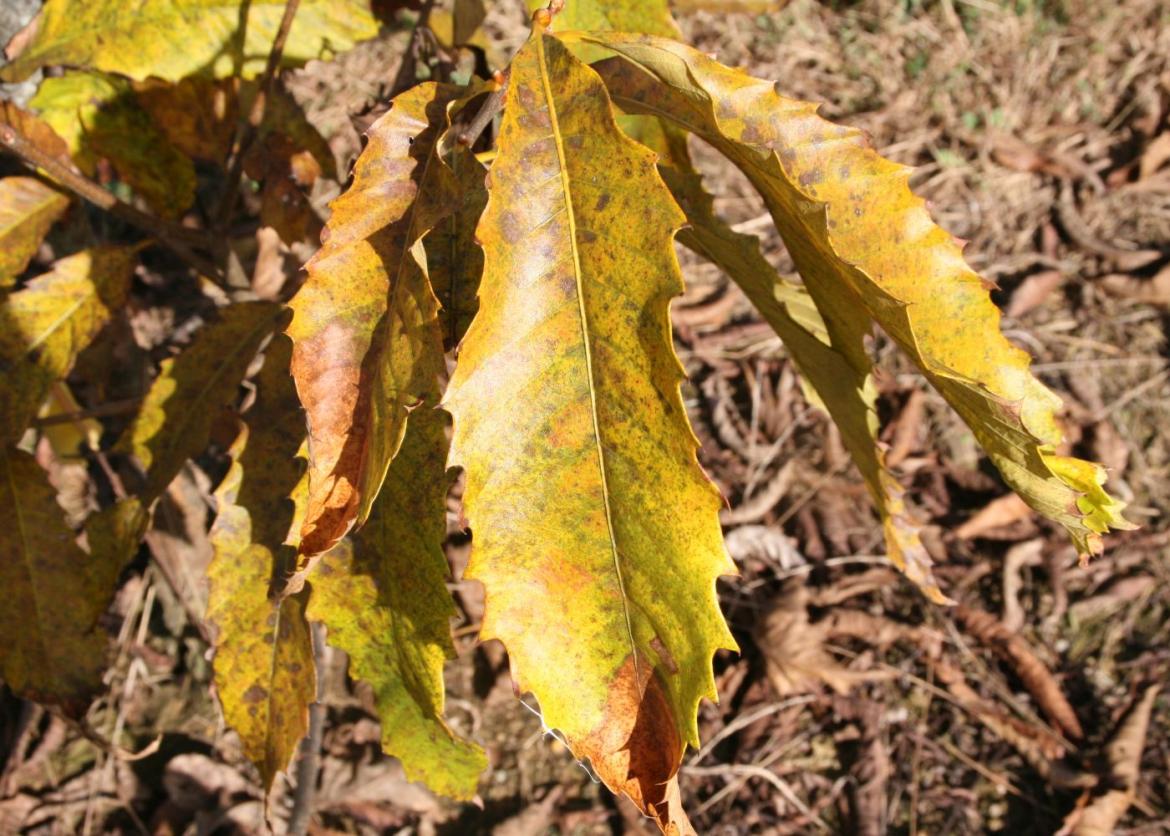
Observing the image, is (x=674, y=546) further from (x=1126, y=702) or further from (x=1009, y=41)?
(x=1009, y=41)

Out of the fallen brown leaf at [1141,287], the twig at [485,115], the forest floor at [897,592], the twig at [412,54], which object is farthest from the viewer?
the fallen brown leaf at [1141,287]

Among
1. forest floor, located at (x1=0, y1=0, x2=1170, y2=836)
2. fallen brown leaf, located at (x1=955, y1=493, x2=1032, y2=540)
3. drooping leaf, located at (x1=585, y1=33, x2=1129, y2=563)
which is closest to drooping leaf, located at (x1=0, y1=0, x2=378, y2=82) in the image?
drooping leaf, located at (x1=585, y1=33, x2=1129, y2=563)

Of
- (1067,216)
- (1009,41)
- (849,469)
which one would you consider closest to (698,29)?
(1009,41)

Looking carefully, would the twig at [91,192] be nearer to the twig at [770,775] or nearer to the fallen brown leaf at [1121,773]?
the twig at [770,775]

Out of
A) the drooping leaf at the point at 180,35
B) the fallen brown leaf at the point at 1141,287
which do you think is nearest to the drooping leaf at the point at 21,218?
the drooping leaf at the point at 180,35

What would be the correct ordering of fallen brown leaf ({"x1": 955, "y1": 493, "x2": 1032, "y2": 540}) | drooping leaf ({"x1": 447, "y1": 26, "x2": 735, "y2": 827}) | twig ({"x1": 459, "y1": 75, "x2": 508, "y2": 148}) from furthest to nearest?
fallen brown leaf ({"x1": 955, "y1": 493, "x2": 1032, "y2": 540}), twig ({"x1": 459, "y1": 75, "x2": 508, "y2": 148}), drooping leaf ({"x1": 447, "y1": 26, "x2": 735, "y2": 827})

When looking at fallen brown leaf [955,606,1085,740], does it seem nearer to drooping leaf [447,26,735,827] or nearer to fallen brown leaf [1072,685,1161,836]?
fallen brown leaf [1072,685,1161,836]
